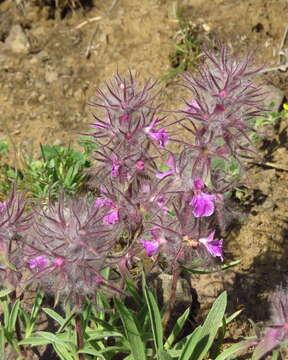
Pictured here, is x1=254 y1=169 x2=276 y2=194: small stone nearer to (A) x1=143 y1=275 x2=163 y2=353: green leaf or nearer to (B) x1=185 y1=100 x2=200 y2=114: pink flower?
(A) x1=143 y1=275 x2=163 y2=353: green leaf

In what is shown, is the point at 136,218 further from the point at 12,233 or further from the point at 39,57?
the point at 39,57

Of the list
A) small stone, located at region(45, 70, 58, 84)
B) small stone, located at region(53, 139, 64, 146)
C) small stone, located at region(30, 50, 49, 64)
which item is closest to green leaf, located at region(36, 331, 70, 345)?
small stone, located at region(53, 139, 64, 146)

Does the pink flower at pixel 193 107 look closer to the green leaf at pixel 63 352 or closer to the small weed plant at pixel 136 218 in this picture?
the small weed plant at pixel 136 218

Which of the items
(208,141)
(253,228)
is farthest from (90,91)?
(208,141)

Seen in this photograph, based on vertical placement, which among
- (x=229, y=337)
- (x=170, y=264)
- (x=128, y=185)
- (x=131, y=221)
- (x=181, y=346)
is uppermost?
(x=128, y=185)

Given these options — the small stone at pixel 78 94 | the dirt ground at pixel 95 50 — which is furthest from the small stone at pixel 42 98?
the small stone at pixel 78 94

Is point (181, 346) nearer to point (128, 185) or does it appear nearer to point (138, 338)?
point (138, 338)
